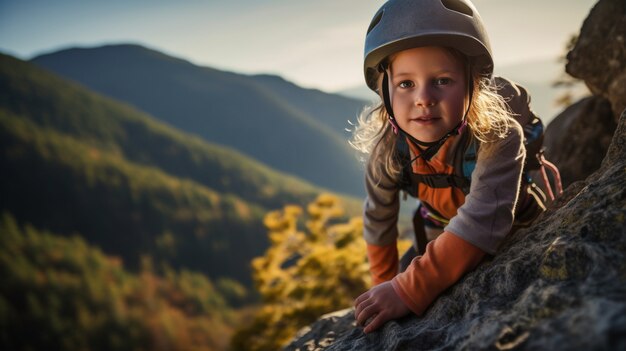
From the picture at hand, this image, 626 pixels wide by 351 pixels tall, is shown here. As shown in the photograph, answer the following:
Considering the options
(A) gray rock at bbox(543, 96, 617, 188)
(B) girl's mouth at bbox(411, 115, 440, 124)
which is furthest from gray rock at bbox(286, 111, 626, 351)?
(A) gray rock at bbox(543, 96, 617, 188)

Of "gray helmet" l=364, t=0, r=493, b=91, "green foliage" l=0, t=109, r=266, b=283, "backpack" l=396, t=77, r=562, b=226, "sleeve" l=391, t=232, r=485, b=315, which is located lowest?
"sleeve" l=391, t=232, r=485, b=315

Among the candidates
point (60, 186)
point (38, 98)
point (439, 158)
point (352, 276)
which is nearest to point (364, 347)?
point (439, 158)

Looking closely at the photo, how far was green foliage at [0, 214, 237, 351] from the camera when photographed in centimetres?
7506

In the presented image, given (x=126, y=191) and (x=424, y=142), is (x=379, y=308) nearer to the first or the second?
(x=424, y=142)

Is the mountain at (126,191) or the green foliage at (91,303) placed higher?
the mountain at (126,191)

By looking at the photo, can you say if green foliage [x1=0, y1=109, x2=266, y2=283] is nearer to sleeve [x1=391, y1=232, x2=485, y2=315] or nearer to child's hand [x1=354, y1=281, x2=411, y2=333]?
child's hand [x1=354, y1=281, x2=411, y2=333]

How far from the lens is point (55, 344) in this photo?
73.3 meters

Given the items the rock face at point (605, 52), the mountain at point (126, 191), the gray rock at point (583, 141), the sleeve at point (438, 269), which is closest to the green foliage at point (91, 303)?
the mountain at point (126, 191)

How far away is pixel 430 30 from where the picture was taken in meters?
2.16

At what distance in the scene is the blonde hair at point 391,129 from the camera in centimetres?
212

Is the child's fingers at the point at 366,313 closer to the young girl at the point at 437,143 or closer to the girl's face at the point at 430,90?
the young girl at the point at 437,143

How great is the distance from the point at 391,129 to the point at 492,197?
3.11ft

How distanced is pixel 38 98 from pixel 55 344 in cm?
9575

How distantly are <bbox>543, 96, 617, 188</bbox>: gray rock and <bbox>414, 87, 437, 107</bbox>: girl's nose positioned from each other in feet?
8.08
